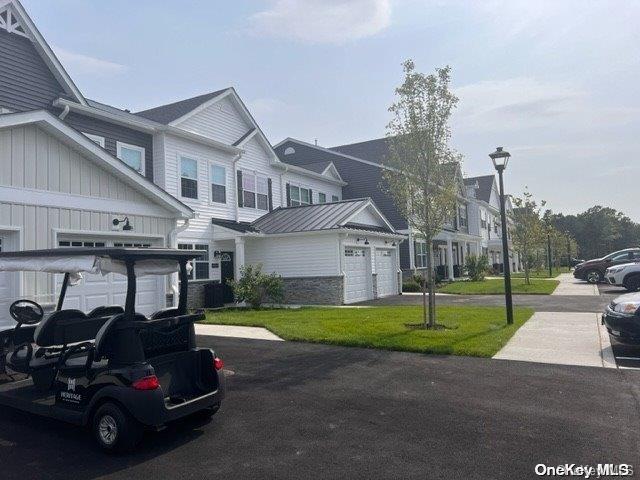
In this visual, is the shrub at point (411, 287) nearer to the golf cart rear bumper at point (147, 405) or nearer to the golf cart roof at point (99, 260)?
the golf cart roof at point (99, 260)

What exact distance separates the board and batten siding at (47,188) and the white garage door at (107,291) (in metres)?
0.42

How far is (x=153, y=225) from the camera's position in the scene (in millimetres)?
13078

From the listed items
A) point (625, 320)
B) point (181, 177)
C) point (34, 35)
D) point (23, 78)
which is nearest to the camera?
point (625, 320)

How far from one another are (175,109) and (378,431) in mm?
16953

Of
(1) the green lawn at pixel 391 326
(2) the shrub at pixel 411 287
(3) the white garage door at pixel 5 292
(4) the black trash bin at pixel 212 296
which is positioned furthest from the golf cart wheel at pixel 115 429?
(2) the shrub at pixel 411 287

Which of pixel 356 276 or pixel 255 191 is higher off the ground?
pixel 255 191

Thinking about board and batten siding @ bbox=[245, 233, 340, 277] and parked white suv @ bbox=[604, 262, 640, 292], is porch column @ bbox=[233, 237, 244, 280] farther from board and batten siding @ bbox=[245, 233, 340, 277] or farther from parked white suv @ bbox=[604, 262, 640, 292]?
parked white suv @ bbox=[604, 262, 640, 292]

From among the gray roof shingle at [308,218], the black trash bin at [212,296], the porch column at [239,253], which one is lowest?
the black trash bin at [212,296]

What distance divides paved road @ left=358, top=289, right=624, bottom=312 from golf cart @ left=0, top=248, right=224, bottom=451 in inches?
511

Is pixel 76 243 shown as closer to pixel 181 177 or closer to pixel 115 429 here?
pixel 181 177

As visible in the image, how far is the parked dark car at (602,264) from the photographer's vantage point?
25578mm

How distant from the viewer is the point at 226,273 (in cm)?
1959

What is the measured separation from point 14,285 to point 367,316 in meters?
8.84

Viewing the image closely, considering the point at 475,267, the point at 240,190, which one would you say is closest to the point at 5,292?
the point at 240,190
